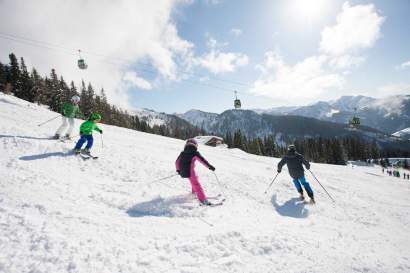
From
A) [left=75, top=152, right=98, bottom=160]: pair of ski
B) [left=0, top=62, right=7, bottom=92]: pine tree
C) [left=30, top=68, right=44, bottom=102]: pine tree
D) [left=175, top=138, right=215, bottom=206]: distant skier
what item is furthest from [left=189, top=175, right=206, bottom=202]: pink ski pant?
[left=30, top=68, right=44, bottom=102]: pine tree

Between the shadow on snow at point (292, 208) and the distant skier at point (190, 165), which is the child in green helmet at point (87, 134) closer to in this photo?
the distant skier at point (190, 165)

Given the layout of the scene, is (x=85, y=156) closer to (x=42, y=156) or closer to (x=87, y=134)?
(x=87, y=134)

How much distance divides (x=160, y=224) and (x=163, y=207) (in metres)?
1.21

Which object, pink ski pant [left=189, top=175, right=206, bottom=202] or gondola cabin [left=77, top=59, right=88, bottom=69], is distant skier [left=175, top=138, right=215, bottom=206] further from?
gondola cabin [left=77, top=59, right=88, bottom=69]

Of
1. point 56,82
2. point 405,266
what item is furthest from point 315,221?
point 56,82

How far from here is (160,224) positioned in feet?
19.4

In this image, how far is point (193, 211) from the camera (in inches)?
274

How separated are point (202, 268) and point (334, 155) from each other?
128 metres

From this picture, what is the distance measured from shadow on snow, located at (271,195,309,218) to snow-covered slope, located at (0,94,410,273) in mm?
49

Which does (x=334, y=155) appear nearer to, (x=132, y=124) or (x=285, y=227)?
(x=132, y=124)

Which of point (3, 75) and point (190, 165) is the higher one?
point (3, 75)

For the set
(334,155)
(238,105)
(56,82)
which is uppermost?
(56,82)

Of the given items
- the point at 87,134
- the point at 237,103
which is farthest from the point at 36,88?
the point at 87,134

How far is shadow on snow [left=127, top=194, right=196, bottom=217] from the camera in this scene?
6629 mm
